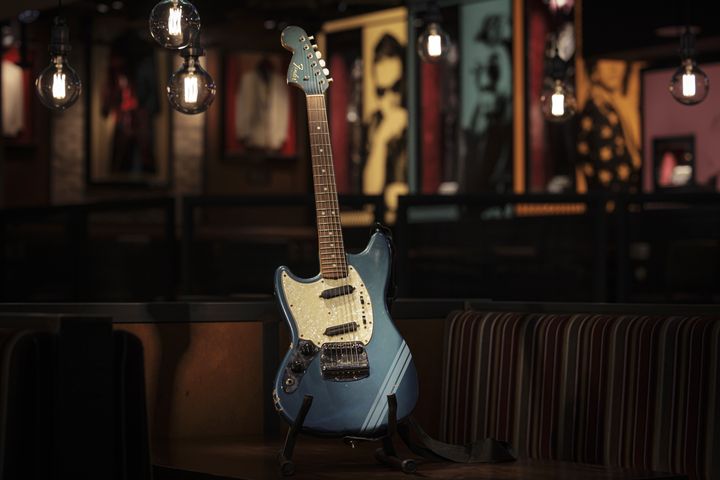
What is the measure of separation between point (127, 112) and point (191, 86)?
33.7ft

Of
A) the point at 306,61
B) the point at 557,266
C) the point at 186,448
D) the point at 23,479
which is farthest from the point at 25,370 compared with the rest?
the point at 557,266

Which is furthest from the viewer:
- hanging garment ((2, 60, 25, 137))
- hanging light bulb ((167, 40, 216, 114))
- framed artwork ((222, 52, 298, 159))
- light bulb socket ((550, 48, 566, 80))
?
framed artwork ((222, 52, 298, 159))

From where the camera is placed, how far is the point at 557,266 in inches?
A: 282

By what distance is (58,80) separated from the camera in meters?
4.52

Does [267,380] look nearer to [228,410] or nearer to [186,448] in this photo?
[228,410]

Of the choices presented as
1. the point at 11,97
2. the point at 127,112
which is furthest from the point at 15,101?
the point at 127,112

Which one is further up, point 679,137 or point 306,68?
point 679,137

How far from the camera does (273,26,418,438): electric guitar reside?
3389mm

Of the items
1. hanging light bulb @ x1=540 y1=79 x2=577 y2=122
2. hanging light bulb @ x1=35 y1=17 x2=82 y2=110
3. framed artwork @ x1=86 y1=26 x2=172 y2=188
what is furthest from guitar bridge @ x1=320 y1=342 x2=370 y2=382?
framed artwork @ x1=86 y1=26 x2=172 y2=188

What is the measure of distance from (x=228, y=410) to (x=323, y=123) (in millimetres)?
1027

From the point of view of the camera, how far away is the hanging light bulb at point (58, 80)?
14.8ft

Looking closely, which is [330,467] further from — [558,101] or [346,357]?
[558,101]

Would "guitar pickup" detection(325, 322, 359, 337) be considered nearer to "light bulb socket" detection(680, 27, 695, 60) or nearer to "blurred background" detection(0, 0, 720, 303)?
"blurred background" detection(0, 0, 720, 303)

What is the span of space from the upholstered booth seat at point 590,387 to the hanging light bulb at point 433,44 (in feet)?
6.52
